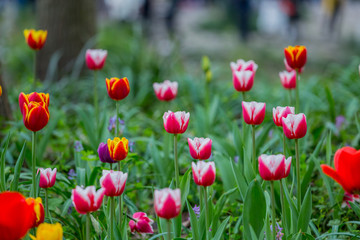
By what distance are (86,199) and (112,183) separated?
0.10m

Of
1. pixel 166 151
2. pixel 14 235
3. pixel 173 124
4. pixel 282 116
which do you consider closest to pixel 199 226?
pixel 173 124

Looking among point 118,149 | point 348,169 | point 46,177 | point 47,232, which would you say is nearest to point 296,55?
point 348,169

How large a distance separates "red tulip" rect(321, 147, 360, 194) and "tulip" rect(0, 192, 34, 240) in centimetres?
80

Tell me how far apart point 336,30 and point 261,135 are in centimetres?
1159

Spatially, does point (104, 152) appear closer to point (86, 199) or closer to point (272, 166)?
point (86, 199)

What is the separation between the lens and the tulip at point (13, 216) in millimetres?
995

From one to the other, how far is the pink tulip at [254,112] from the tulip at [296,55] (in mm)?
340

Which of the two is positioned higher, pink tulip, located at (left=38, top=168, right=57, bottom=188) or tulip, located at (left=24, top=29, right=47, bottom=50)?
tulip, located at (left=24, top=29, right=47, bottom=50)

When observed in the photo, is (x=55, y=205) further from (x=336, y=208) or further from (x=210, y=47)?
(x=210, y=47)

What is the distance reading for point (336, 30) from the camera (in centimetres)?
1281

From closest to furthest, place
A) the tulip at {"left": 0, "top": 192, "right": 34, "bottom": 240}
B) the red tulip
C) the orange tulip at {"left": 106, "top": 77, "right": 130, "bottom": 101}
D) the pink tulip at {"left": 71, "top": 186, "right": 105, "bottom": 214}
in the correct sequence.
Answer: the tulip at {"left": 0, "top": 192, "right": 34, "bottom": 240} → the pink tulip at {"left": 71, "top": 186, "right": 105, "bottom": 214} → the red tulip → the orange tulip at {"left": 106, "top": 77, "right": 130, "bottom": 101}

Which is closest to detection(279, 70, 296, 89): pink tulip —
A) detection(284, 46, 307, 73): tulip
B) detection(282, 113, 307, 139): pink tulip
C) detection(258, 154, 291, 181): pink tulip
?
detection(284, 46, 307, 73): tulip

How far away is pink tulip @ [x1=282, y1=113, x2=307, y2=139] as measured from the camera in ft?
4.32

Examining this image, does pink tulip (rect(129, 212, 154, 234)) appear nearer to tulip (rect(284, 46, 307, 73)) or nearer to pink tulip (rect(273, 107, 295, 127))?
pink tulip (rect(273, 107, 295, 127))
